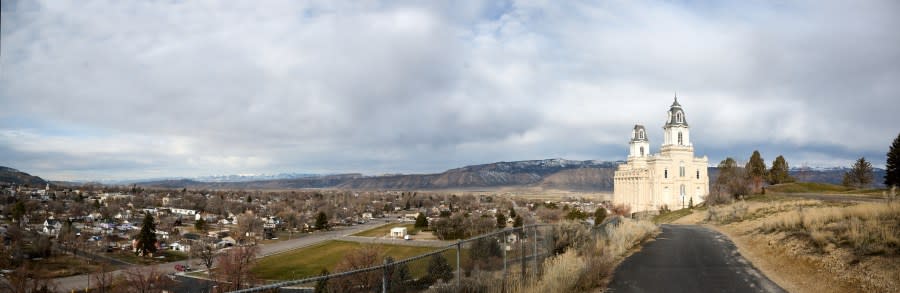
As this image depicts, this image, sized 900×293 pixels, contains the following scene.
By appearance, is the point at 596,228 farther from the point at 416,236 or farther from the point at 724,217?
the point at 416,236

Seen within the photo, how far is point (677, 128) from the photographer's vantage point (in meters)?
83.6

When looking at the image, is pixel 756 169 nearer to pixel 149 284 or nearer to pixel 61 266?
pixel 149 284

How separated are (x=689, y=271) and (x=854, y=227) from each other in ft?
17.0

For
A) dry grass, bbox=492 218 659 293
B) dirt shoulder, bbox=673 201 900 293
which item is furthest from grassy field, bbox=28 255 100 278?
dirt shoulder, bbox=673 201 900 293

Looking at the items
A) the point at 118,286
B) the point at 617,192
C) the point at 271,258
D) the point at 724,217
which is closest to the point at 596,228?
the point at 724,217

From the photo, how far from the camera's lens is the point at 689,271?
13258 mm

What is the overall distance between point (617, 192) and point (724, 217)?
68.8m

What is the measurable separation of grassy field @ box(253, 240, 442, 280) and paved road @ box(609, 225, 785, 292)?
41400 millimetres

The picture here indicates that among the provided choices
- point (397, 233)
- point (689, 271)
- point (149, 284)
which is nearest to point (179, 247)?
point (397, 233)

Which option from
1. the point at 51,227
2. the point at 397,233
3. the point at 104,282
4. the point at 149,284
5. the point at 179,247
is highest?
the point at 51,227

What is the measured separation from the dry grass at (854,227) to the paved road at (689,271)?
7.19 feet

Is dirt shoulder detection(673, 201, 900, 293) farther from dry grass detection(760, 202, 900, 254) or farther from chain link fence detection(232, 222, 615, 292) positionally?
chain link fence detection(232, 222, 615, 292)

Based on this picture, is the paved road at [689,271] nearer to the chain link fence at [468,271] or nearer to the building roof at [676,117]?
the chain link fence at [468,271]

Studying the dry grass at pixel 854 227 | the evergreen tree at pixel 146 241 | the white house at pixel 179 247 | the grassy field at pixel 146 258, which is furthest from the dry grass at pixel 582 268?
the white house at pixel 179 247
